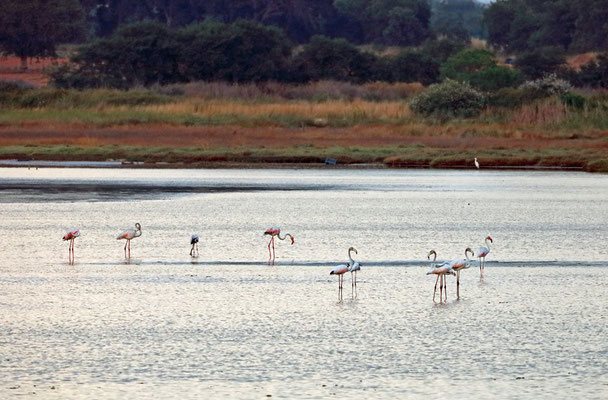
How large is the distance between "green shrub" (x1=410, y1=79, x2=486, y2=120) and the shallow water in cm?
2850

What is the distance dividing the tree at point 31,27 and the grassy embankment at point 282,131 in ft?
83.1

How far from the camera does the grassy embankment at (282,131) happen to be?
4838 centimetres

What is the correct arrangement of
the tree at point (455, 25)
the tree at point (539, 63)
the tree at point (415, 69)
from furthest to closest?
the tree at point (455, 25) < the tree at point (415, 69) < the tree at point (539, 63)

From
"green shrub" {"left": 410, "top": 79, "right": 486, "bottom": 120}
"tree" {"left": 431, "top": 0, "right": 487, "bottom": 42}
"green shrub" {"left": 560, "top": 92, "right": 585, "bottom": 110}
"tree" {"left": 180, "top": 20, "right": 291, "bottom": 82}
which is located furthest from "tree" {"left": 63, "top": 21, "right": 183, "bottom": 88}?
"tree" {"left": 431, "top": 0, "right": 487, "bottom": 42}

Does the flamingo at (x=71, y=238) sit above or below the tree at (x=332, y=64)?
below

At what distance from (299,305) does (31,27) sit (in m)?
78.9

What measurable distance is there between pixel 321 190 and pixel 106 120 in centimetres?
2451

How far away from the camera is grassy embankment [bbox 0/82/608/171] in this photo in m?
48.4

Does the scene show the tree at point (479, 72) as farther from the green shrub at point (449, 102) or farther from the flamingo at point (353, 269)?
the flamingo at point (353, 269)

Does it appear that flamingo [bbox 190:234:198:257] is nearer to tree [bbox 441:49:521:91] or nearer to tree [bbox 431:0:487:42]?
tree [bbox 441:49:521:91]

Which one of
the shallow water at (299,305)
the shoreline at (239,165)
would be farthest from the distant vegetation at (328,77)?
the shallow water at (299,305)

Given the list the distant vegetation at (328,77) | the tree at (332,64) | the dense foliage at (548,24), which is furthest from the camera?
the dense foliage at (548,24)

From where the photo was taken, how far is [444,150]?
4972 centimetres

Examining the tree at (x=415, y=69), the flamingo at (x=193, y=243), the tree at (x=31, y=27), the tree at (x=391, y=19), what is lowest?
the flamingo at (x=193, y=243)
